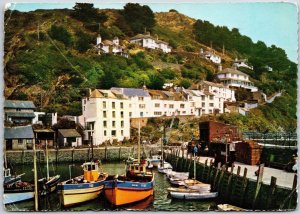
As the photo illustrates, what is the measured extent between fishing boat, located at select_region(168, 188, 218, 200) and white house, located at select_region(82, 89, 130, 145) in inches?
40.0

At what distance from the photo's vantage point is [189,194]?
6.67m

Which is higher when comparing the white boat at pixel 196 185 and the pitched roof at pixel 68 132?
the pitched roof at pixel 68 132

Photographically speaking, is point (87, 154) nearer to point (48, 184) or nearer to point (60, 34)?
point (48, 184)

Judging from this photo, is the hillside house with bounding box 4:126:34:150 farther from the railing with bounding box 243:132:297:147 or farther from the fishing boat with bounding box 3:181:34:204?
the railing with bounding box 243:132:297:147

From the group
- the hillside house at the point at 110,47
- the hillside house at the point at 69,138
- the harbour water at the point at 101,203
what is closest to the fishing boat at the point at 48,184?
the harbour water at the point at 101,203

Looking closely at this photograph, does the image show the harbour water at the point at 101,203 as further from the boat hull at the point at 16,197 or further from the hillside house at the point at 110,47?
the hillside house at the point at 110,47

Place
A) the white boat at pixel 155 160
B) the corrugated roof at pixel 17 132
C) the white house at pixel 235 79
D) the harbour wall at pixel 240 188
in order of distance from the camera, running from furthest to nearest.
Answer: the white boat at pixel 155 160, the white house at pixel 235 79, the corrugated roof at pixel 17 132, the harbour wall at pixel 240 188

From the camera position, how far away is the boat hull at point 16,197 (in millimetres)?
6020

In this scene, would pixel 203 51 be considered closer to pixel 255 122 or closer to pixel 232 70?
pixel 232 70

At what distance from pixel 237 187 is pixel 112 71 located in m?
2.34

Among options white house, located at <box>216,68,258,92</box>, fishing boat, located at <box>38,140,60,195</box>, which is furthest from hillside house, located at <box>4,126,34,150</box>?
white house, located at <box>216,68,258,92</box>

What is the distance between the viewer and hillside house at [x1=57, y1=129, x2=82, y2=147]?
259 inches

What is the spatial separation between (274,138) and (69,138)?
2874mm

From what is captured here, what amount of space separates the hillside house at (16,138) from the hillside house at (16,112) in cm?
9
